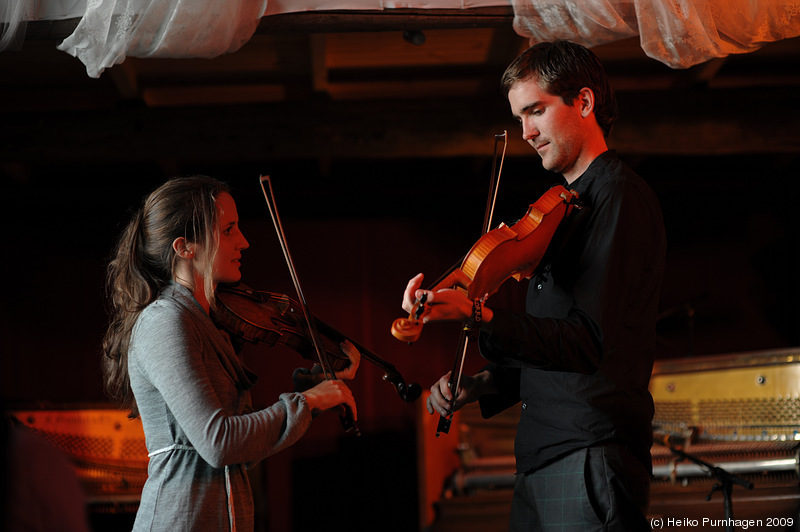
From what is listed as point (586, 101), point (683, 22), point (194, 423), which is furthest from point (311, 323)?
point (683, 22)

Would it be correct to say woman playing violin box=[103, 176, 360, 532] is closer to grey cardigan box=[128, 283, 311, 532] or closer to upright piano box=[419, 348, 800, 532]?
grey cardigan box=[128, 283, 311, 532]

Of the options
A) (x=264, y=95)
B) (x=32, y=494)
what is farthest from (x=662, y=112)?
(x=32, y=494)

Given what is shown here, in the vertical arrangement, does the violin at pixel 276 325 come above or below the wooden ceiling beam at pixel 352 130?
below

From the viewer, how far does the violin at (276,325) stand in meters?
2.14

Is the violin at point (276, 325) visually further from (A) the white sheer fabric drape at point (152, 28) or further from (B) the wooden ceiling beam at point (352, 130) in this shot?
(B) the wooden ceiling beam at point (352, 130)

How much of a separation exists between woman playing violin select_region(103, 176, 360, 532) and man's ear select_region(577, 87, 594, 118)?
A: 35.8 inches

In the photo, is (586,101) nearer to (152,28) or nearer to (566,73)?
(566,73)

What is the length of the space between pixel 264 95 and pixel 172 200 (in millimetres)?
2746

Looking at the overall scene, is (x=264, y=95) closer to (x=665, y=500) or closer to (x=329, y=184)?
(x=329, y=184)

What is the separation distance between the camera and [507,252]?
1.73 m

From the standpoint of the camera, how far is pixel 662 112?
4.51 metres

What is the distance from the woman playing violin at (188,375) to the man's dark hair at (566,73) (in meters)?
0.83

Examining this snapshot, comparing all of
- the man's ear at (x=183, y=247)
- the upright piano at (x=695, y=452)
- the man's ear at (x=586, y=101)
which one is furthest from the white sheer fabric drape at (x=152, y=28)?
the upright piano at (x=695, y=452)

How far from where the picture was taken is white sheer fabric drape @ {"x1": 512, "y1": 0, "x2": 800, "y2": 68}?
2455 mm
